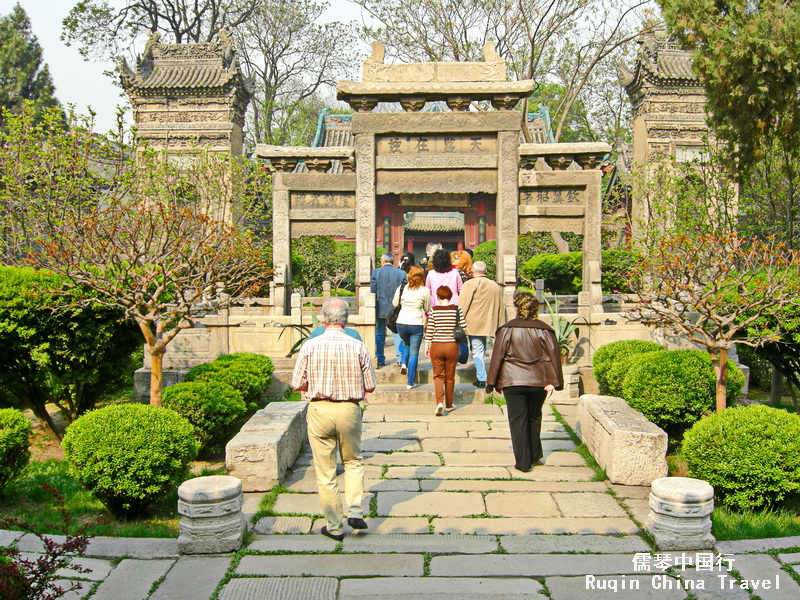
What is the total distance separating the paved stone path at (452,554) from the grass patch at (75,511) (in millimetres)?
396

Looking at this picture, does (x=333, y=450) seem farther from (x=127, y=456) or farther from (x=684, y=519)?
(x=684, y=519)

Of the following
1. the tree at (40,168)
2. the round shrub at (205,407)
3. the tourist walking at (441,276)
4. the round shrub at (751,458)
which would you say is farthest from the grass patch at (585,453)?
the tree at (40,168)

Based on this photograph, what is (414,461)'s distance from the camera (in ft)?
22.2

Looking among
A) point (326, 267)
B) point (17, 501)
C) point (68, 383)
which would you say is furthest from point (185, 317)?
point (326, 267)

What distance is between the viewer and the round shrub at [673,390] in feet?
24.2

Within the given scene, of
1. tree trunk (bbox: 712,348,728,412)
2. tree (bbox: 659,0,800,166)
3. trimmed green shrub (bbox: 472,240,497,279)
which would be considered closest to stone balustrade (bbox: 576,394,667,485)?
tree trunk (bbox: 712,348,728,412)

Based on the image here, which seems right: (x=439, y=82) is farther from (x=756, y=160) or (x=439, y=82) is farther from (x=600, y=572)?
(x=600, y=572)

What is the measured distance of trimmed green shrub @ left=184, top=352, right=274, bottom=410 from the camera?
834 cm

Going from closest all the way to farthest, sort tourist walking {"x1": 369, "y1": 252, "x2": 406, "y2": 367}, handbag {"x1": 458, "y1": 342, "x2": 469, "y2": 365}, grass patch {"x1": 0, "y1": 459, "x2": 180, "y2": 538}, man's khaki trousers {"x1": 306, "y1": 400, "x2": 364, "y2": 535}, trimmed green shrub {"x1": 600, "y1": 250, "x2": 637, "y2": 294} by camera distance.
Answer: man's khaki trousers {"x1": 306, "y1": 400, "x2": 364, "y2": 535}, grass patch {"x1": 0, "y1": 459, "x2": 180, "y2": 538}, tourist walking {"x1": 369, "y1": 252, "x2": 406, "y2": 367}, handbag {"x1": 458, "y1": 342, "x2": 469, "y2": 365}, trimmed green shrub {"x1": 600, "y1": 250, "x2": 637, "y2": 294}

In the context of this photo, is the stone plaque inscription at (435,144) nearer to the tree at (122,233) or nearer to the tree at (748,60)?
the tree at (122,233)

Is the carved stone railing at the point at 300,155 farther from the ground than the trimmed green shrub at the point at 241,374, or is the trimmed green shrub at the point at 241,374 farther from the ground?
the carved stone railing at the point at 300,155

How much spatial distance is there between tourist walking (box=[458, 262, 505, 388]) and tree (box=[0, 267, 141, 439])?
13.1 ft

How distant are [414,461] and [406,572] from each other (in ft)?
7.72

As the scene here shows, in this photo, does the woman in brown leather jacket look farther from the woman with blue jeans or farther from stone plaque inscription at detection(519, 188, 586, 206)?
stone plaque inscription at detection(519, 188, 586, 206)
